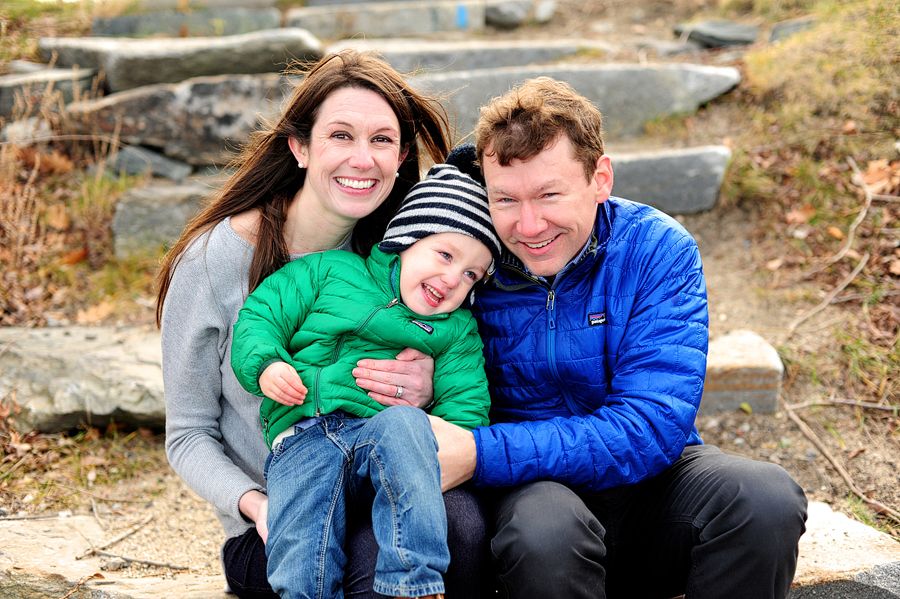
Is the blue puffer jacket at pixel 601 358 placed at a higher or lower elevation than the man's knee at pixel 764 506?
higher

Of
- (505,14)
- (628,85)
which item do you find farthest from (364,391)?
(505,14)

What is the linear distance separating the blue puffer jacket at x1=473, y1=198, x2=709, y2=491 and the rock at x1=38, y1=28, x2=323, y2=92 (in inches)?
152

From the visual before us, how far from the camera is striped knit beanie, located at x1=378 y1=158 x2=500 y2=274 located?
2.13 m

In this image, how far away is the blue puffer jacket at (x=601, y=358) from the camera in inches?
77.4

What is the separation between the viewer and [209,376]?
7.35 ft

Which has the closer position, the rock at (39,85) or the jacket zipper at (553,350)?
the jacket zipper at (553,350)

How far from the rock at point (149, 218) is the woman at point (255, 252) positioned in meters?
2.56

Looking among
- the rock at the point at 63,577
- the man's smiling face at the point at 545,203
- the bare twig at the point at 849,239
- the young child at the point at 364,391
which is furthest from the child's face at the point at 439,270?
the bare twig at the point at 849,239

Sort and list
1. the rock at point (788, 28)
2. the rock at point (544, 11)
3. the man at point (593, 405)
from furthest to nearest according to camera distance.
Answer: the rock at point (544, 11) → the rock at point (788, 28) → the man at point (593, 405)

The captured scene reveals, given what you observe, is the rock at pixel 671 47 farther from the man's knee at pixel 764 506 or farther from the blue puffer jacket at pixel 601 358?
the man's knee at pixel 764 506

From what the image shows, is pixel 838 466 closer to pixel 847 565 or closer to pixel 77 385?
pixel 847 565

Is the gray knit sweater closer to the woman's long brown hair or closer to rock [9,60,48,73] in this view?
the woman's long brown hair

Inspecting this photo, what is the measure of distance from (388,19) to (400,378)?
5.56 m

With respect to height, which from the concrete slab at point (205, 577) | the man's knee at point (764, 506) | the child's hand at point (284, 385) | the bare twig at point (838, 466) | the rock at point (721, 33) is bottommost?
the bare twig at point (838, 466)
